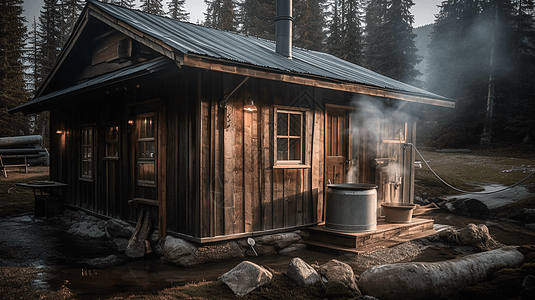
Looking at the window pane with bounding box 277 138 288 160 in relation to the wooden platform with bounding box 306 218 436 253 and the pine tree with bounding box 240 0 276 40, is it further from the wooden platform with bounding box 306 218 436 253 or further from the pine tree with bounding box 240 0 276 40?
the pine tree with bounding box 240 0 276 40

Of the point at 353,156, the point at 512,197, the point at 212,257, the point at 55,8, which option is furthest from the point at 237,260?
the point at 55,8

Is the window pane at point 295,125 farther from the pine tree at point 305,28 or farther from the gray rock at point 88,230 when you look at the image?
the pine tree at point 305,28

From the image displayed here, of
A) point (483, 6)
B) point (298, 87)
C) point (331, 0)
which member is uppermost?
point (331, 0)

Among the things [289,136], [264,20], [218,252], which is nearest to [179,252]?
[218,252]

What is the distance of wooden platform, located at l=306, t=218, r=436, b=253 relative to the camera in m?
7.33

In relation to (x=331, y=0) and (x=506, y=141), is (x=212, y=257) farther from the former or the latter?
(x=331, y=0)

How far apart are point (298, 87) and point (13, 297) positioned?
5867 millimetres

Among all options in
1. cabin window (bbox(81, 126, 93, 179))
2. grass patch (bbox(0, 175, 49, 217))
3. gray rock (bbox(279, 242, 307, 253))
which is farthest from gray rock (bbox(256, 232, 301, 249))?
grass patch (bbox(0, 175, 49, 217))

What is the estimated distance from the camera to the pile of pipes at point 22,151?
1991 centimetres

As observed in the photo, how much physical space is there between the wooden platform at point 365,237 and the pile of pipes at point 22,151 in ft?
57.9

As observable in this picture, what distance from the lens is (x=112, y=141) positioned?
9.34 metres

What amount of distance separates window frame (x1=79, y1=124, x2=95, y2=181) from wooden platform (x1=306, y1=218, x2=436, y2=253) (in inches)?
242

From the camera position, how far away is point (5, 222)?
10.2 metres

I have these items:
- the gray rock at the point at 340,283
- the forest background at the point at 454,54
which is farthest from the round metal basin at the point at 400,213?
the forest background at the point at 454,54
